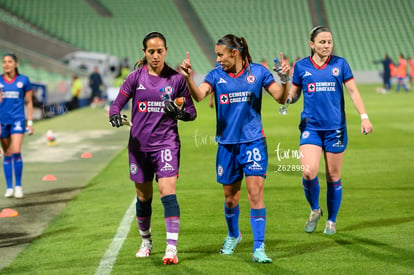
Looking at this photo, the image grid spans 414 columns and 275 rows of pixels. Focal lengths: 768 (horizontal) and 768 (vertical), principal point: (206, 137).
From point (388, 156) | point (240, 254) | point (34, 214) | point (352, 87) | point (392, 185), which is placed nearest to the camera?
point (240, 254)

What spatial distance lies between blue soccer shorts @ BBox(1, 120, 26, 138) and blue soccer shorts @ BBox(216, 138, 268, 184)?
16.9 feet

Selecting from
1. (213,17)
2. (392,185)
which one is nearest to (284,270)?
(392,185)

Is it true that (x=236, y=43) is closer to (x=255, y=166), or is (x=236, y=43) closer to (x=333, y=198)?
(x=255, y=166)

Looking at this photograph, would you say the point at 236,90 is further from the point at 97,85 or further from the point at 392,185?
the point at 97,85

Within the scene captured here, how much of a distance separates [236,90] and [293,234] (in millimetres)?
1965

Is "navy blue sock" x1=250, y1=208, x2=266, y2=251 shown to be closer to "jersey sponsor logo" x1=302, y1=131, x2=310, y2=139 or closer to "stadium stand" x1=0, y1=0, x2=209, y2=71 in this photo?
"jersey sponsor logo" x1=302, y1=131, x2=310, y2=139

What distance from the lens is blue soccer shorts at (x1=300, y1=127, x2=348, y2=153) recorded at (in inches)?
306

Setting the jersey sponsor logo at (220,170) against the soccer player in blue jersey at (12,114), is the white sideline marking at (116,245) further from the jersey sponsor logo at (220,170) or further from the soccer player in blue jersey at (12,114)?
the soccer player in blue jersey at (12,114)

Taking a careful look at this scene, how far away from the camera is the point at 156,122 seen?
22.1 feet

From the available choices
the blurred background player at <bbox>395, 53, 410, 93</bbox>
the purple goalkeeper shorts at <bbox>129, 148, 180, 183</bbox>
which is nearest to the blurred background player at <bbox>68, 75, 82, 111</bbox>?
the blurred background player at <bbox>395, 53, 410, 93</bbox>

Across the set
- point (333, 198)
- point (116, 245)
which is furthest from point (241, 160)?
point (116, 245)

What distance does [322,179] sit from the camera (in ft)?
40.5

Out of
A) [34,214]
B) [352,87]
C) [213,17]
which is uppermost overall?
[213,17]

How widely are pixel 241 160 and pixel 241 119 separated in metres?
0.36
